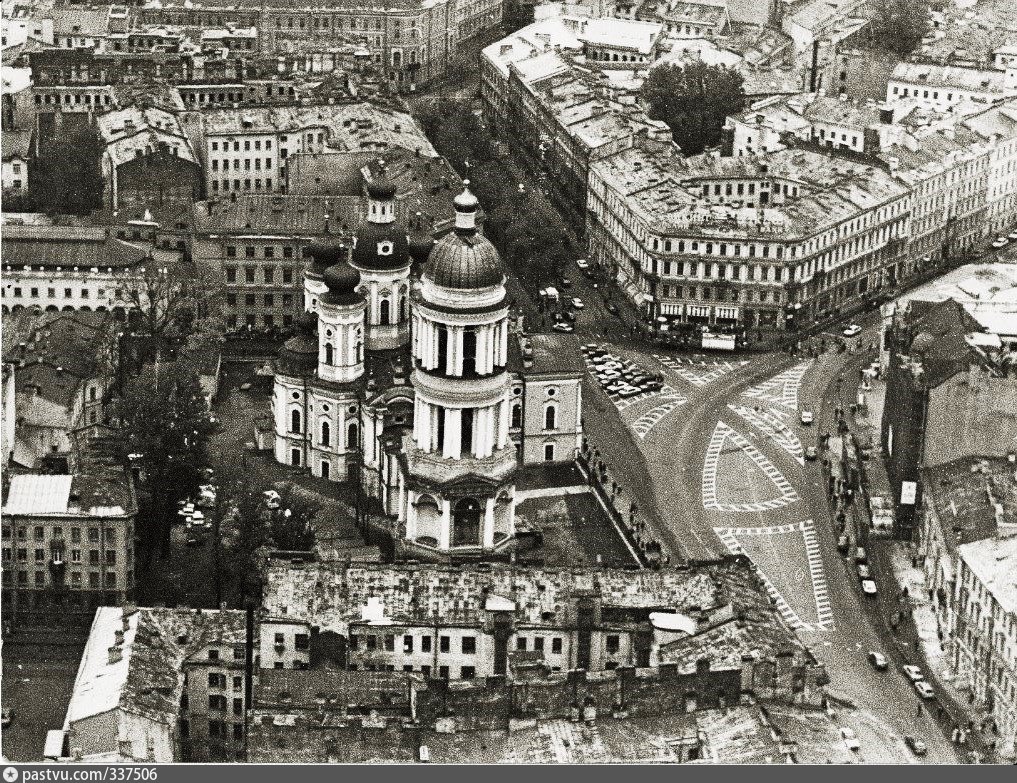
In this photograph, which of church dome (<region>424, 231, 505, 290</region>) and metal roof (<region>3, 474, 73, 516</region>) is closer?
church dome (<region>424, 231, 505, 290</region>)

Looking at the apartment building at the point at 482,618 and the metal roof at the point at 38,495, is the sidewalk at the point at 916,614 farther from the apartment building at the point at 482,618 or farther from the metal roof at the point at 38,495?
the metal roof at the point at 38,495

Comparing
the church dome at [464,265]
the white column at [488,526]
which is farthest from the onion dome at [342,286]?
the white column at [488,526]

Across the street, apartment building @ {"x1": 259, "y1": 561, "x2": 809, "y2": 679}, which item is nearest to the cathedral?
the street

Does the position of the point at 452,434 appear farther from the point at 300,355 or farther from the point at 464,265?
the point at 300,355

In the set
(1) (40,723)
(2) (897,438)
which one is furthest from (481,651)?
(2) (897,438)

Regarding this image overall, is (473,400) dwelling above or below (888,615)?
above

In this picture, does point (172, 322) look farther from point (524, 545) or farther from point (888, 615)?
point (888, 615)

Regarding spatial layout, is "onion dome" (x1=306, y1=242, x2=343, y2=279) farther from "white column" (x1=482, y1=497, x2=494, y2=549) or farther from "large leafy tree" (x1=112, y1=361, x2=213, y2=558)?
"white column" (x1=482, y1=497, x2=494, y2=549)
